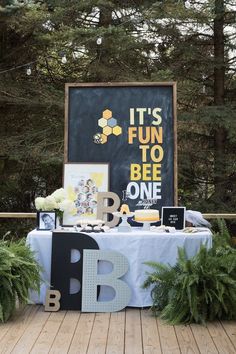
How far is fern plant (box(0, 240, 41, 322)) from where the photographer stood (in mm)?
3643

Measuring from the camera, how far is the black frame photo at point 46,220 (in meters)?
4.28

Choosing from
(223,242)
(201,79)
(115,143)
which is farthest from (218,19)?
(223,242)

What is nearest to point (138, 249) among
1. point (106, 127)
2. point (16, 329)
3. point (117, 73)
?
point (16, 329)

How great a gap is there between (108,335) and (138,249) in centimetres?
83

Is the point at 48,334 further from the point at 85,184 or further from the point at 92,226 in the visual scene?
the point at 85,184

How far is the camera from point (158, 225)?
4582 millimetres

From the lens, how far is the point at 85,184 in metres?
4.68

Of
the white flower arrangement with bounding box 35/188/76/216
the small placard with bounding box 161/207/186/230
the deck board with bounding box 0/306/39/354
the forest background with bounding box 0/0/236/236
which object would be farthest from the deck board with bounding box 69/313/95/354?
the forest background with bounding box 0/0/236/236

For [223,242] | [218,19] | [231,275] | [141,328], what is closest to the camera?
[141,328]

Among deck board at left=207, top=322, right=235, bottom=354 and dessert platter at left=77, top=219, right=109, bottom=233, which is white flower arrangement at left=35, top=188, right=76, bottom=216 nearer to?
dessert platter at left=77, top=219, right=109, bottom=233

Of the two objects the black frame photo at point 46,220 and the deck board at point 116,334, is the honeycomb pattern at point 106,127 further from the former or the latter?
the deck board at point 116,334

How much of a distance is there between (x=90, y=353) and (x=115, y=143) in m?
2.26

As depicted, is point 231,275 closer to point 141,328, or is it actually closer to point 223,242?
point 223,242

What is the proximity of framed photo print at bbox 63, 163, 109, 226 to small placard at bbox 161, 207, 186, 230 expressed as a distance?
0.61 meters
